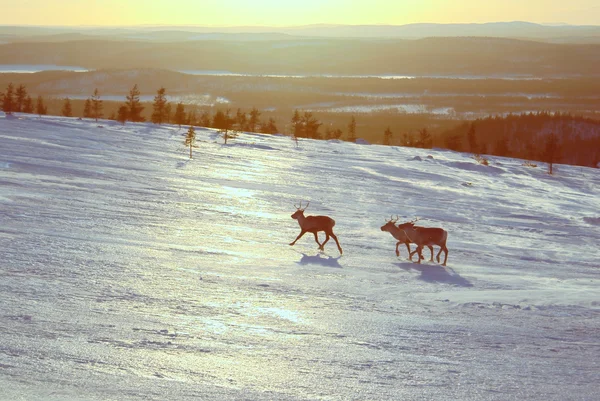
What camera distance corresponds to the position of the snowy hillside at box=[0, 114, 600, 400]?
6.13 meters

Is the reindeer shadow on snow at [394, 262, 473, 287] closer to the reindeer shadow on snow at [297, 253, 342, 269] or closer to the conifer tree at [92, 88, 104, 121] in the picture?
the reindeer shadow on snow at [297, 253, 342, 269]

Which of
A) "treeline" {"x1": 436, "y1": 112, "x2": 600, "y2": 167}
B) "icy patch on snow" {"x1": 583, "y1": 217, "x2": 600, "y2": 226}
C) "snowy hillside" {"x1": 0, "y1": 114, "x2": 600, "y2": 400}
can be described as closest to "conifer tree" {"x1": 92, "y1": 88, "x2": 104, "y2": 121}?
"snowy hillside" {"x1": 0, "y1": 114, "x2": 600, "y2": 400}

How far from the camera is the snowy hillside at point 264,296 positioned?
613cm

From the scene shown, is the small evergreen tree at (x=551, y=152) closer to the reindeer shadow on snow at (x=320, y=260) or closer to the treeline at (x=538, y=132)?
the reindeer shadow on snow at (x=320, y=260)

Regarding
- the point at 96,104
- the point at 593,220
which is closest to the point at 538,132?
the point at 96,104

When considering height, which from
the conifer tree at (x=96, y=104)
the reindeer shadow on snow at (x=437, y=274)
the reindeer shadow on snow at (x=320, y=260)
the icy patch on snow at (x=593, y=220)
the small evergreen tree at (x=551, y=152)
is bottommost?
the reindeer shadow on snow at (x=437, y=274)

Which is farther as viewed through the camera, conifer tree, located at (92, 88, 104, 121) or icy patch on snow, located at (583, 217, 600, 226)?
conifer tree, located at (92, 88, 104, 121)

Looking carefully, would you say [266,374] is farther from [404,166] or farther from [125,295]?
[404,166]

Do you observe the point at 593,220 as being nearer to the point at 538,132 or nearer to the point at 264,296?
the point at 264,296

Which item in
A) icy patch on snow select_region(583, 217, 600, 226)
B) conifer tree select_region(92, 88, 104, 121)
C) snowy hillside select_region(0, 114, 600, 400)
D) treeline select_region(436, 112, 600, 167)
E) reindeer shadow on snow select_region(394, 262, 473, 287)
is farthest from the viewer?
treeline select_region(436, 112, 600, 167)

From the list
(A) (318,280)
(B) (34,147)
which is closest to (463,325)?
(A) (318,280)

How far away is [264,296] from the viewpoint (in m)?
8.91

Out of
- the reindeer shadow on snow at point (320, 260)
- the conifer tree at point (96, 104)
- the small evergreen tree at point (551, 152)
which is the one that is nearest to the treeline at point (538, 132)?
the small evergreen tree at point (551, 152)

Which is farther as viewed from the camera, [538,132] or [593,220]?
[538,132]
